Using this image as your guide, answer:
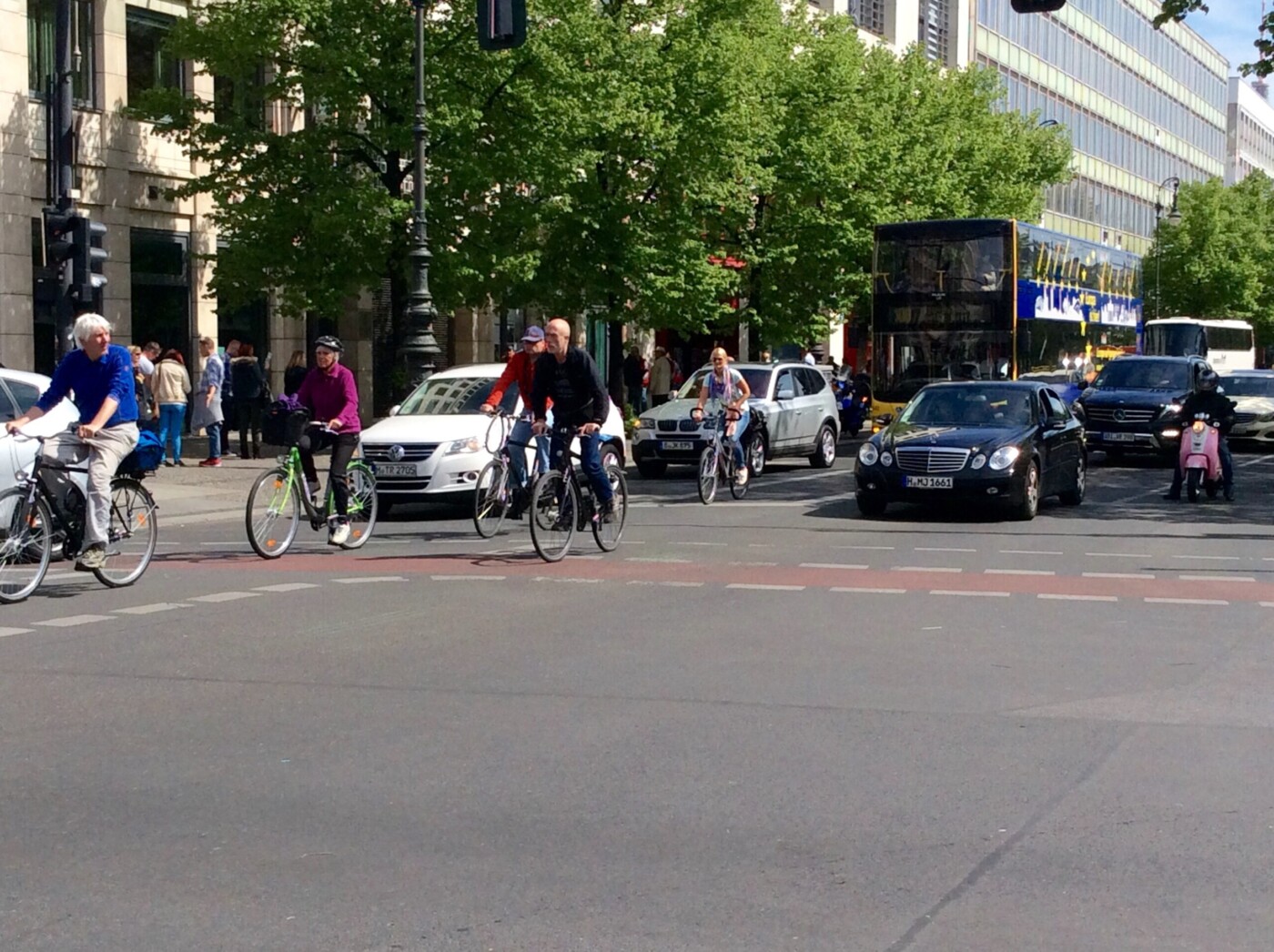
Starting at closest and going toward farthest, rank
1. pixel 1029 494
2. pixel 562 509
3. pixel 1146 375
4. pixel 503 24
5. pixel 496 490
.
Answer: pixel 562 509, pixel 496 490, pixel 503 24, pixel 1029 494, pixel 1146 375

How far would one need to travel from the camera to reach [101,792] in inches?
252

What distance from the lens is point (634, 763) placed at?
6.93 m

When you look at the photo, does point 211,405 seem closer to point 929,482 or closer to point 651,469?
point 651,469

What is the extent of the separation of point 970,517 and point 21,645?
12.0 metres

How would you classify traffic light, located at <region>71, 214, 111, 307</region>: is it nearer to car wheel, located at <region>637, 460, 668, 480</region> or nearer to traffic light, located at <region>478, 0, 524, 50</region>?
traffic light, located at <region>478, 0, 524, 50</region>

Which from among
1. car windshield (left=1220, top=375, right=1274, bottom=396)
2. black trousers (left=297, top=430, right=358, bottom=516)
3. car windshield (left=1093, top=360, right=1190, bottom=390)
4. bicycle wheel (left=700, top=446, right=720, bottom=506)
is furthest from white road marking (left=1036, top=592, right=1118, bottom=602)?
car windshield (left=1220, top=375, right=1274, bottom=396)

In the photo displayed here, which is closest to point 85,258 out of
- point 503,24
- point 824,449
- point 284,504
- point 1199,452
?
point 503,24

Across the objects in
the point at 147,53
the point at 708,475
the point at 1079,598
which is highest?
the point at 147,53

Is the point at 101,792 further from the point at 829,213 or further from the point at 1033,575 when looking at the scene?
the point at 829,213

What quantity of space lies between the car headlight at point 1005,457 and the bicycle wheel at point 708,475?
3.37m

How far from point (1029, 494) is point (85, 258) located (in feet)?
32.3

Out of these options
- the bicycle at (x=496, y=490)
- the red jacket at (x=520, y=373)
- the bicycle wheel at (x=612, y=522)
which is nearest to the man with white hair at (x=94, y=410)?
the bicycle at (x=496, y=490)

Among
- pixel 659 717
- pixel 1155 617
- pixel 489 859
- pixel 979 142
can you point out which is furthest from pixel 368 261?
pixel 979 142

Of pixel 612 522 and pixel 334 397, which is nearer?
pixel 334 397
